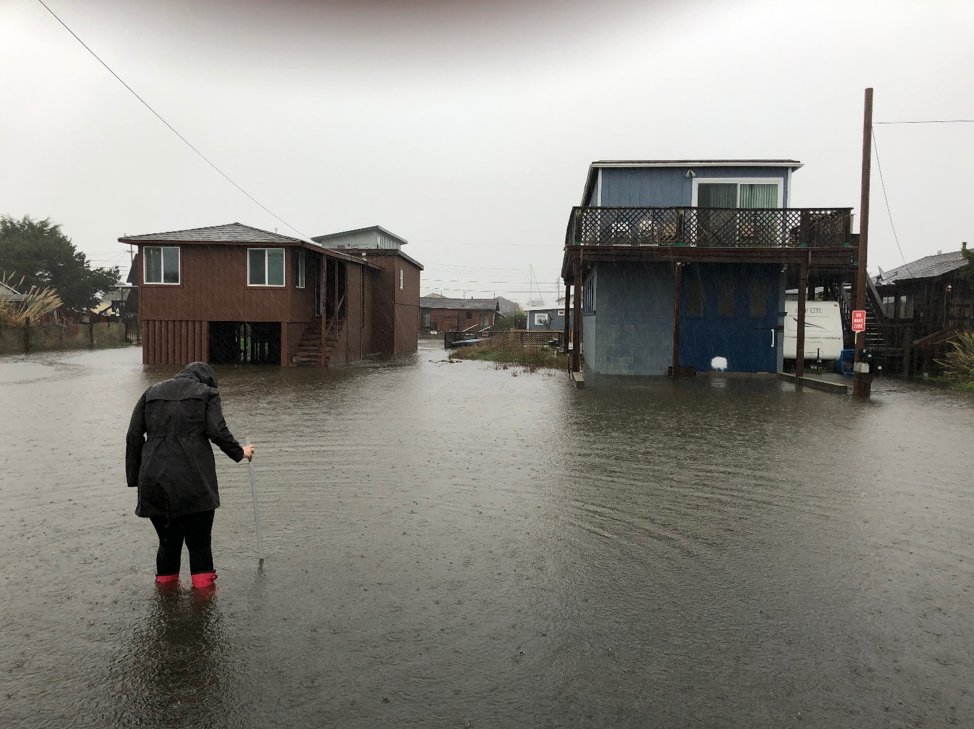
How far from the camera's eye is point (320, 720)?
324cm

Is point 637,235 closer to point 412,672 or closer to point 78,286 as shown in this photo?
point 412,672

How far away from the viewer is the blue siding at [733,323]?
2180cm

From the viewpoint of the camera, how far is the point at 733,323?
2192cm

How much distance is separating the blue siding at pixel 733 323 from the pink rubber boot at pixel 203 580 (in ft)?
62.2

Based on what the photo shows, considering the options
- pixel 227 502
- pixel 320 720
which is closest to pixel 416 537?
pixel 227 502

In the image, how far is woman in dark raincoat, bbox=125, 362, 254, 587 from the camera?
450 cm

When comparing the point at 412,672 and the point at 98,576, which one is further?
the point at 98,576

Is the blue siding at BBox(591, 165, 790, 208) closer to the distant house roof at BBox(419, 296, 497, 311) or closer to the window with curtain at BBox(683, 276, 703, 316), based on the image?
the window with curtain at BBox(683, 276, 703, 316)

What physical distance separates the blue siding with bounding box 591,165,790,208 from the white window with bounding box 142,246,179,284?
14.9 meters

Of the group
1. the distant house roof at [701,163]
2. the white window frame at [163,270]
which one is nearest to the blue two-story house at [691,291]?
the distant house roof at [701,163]

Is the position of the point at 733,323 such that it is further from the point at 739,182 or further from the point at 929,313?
the point at 929,313

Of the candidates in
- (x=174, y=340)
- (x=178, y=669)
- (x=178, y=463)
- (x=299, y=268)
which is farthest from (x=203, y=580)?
(x=174, y=340)

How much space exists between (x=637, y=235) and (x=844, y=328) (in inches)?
396

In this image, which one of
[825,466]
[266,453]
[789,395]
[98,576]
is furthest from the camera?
[789,395]
